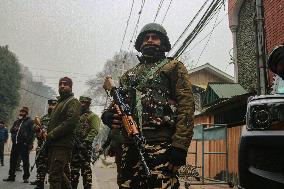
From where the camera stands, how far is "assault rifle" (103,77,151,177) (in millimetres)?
2949

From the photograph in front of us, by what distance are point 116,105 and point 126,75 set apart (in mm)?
420

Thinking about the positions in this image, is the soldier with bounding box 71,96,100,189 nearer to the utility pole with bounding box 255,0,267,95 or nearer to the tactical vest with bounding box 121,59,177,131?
the utility pole with bounding box 255,0,267,95

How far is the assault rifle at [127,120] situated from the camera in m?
2.95

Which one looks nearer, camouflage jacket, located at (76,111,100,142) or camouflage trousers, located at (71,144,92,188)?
camouflage trousers, located at (71,144,92,188)

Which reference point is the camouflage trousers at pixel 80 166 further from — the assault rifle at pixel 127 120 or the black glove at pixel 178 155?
the black glove at pixel 178 155

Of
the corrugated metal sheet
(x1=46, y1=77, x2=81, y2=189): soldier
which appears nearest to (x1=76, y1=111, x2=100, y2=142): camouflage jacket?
(x1=46, y1=77, x2=81, y2=189): soldier

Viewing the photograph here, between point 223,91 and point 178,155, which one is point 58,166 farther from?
point 223,91

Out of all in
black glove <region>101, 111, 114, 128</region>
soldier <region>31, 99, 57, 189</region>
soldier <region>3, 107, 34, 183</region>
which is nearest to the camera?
black glove <region>101, 111, 114, 128</region>

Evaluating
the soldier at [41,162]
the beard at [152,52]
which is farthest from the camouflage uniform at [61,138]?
the beard at [152,52]

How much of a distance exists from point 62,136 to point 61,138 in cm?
3

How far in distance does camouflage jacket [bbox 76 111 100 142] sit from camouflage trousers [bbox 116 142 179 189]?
4184 mm

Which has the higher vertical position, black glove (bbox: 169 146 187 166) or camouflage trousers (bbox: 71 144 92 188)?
black glove (bbox: 169 146 187 166)

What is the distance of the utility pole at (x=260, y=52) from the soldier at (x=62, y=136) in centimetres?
369

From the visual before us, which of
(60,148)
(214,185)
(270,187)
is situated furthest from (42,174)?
(270,187)
